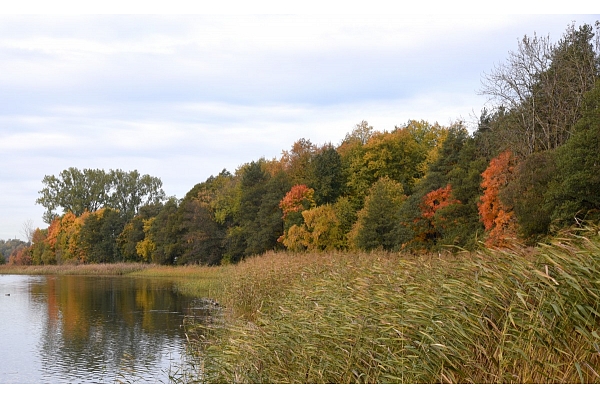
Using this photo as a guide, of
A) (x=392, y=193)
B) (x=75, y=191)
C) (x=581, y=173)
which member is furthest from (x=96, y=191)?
(x=581, y=173)

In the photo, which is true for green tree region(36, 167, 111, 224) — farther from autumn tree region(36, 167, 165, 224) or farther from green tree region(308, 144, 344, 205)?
green tree region(308, 144, 344, 205)

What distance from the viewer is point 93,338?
58.7 ft

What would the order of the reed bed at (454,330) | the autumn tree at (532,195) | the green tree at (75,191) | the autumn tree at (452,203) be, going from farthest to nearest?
the green tree at (75,191)
the autumn tree at (452,203)
the autumn tree at (532,195)
the reed bed at (454,330)

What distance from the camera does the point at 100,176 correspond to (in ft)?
204

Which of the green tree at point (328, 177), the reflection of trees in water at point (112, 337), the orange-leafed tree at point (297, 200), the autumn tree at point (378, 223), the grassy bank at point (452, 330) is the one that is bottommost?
the reflection of trees in water at point (112, 337)

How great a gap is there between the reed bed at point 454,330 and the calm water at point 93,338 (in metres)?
2.89

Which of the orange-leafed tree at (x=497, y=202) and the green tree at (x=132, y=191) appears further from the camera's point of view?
the green tree at (x=132, y=191)

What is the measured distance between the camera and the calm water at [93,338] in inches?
516

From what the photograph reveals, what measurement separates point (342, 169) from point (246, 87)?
3025 centimetres

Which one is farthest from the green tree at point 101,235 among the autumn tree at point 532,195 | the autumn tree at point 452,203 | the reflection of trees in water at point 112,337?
the autumn tree at point 532,195

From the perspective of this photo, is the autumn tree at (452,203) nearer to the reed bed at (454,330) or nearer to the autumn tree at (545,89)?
the autumn tree at (545,89)

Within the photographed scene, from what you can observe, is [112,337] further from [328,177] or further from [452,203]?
[328,177]

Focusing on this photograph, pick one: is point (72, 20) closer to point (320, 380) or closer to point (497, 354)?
point (320, 380)

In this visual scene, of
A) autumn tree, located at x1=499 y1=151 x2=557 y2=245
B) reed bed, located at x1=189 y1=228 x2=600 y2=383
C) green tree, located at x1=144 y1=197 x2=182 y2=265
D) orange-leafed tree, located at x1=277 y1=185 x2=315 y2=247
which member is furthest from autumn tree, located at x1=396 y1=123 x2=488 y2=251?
green tree, located at x1=144 y1=197 x2=182 y2=265
